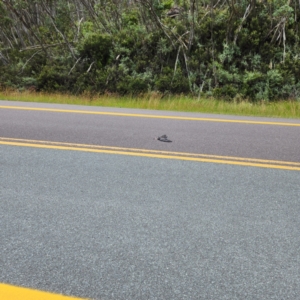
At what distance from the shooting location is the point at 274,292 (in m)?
2.84

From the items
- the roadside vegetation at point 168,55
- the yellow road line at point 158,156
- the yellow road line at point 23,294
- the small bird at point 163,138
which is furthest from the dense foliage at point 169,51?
the yellow road line at point 23,294

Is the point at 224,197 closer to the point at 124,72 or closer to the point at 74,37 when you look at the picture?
the point at 124,72

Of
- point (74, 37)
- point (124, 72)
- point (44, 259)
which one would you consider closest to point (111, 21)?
point (74, 37)

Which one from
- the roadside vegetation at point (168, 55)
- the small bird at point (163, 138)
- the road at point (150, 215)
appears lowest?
the roadside vegetation at point (168, 55)

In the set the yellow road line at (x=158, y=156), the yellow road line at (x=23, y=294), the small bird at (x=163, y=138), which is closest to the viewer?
the yellow road line at (x=23, y=294)

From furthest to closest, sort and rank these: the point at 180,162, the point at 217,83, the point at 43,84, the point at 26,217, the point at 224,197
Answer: the point at 43,84, the point at 217,83, the point at 180,162, the point at 224,197, the point at 26,217

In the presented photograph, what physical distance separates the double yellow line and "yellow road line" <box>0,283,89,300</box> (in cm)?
330

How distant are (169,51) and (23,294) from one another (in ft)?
46.0

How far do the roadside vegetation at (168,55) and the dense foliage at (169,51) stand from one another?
0.03 metres

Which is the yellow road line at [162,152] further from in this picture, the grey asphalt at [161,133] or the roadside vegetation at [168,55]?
the roadside vegetation at [168,55]

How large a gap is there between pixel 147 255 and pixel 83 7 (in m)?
17.0

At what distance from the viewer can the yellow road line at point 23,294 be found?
9.04ft

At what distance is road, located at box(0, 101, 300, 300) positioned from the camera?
9.73 ft

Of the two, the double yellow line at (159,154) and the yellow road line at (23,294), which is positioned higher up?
the yellow road line at (23,294)
